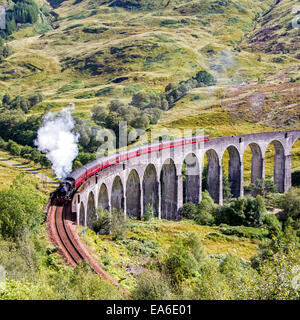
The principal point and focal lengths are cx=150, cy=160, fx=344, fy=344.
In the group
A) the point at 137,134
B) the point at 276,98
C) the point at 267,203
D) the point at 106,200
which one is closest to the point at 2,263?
the point at 106,200

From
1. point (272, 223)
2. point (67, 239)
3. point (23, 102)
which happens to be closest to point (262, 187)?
point (272, 223)

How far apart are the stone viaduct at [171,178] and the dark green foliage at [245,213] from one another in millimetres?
5958

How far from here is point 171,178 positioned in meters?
44.5

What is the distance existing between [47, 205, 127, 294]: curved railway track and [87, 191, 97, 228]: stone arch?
3810 millimetres

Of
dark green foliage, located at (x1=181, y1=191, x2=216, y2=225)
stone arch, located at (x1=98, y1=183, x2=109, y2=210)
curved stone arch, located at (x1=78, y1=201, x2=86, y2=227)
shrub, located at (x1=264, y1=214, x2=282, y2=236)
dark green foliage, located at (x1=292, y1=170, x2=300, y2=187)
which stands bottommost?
shrub, located at (x1=264, y1=214, x2=282, y2=236)

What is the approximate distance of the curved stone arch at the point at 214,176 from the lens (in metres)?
49.7

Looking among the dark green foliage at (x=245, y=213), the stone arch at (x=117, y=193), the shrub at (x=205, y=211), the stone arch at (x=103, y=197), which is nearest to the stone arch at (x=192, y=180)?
the shrub at (x=205, y=211)

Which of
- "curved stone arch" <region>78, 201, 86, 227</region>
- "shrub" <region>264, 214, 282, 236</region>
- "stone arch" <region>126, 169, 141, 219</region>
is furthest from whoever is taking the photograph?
"shrub" <region>264, 214, 282, 236</region>

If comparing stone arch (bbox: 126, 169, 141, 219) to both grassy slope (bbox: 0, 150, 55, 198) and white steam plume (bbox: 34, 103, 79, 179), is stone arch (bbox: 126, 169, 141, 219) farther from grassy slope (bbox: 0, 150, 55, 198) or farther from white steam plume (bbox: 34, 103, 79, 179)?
white steam plume (bbox: 34, 103, 79, 179)

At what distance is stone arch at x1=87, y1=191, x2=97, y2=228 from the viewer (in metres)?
30.7

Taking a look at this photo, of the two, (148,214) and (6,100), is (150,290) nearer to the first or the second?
(148,214)

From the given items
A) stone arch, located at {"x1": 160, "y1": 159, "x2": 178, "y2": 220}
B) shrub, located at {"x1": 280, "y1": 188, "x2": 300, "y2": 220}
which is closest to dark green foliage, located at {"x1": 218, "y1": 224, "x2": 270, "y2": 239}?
shrub, located at {"x1": 280, "y1": 188, "x2": 300, "y2": 220}

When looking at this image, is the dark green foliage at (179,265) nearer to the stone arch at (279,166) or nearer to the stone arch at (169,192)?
the stone arch at (169,192)

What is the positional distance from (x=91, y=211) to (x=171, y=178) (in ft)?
49.4
